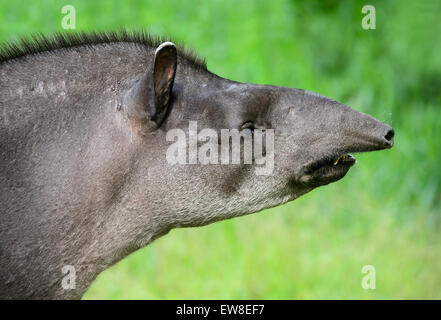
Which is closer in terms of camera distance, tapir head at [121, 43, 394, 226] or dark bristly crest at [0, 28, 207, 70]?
tapir head at [121, 43, 394, 226]

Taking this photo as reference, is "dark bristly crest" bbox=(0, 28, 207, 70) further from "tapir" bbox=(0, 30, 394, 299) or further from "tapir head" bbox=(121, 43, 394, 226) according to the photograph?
"tapir head" bbox=(121, 43, 394, 226)

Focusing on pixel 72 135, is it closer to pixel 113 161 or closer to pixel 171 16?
pixel 113 161

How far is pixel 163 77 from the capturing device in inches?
197

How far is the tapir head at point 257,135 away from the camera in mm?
5125

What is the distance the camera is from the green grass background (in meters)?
8.76

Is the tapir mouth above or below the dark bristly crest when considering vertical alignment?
below

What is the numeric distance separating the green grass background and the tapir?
3404mm

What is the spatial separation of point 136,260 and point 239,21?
3.21 m

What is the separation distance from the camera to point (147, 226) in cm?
513

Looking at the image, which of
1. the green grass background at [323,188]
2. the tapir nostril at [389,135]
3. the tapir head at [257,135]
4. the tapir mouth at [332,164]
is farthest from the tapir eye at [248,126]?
the green grass background at [323,188]

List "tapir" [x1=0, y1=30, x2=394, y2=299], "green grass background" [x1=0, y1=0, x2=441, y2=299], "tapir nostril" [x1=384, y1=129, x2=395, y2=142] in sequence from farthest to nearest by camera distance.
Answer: "green grass background" [x1=0, y1=0, x2=441, y2=299]
"tapir nostril" [x1=384, y1=129, x2=395, y2=142]
"tapir" [x1=0, y1=30, x2=394, y2=299]

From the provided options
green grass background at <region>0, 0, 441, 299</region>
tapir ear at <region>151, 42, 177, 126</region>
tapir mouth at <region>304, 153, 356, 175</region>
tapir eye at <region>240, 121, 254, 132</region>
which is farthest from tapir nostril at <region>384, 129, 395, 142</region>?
green grass background at <region>0, 0, 441, 299</region>
